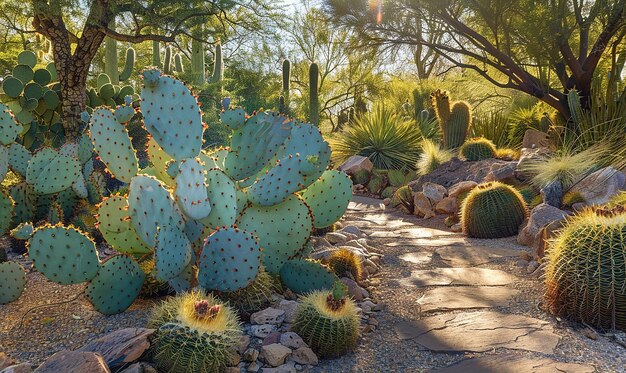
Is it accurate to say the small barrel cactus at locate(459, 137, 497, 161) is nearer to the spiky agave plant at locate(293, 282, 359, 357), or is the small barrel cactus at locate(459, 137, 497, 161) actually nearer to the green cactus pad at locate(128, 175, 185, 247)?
the spiky agave plant at locate(293, 282, 359, 357)

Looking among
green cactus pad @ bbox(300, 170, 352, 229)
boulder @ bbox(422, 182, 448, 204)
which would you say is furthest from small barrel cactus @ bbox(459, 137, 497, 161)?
green cactus pad @ bbox(300, 170, 352, 229)

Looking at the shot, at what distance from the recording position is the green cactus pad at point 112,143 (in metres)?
3.76

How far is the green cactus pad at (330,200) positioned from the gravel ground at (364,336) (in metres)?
0.67

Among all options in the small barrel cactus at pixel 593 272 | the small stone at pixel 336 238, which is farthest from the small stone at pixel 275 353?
the small stone at pixel 336 238

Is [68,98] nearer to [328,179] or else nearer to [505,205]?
[328,179]

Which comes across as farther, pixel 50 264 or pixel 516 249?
pixel 516 249

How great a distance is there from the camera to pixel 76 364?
7.72 ft

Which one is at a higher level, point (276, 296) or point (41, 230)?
point (41, 230)

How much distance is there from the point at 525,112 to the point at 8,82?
1087 centimetres

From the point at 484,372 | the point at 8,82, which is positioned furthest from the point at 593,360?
the point at 8,82

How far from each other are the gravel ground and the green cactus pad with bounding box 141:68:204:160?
1.06 metres

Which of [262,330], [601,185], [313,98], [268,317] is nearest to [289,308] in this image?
[268,317]

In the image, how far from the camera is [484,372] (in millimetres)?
2854

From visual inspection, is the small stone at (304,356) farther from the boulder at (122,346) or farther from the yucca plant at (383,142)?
the yucca plant at (383,142)
